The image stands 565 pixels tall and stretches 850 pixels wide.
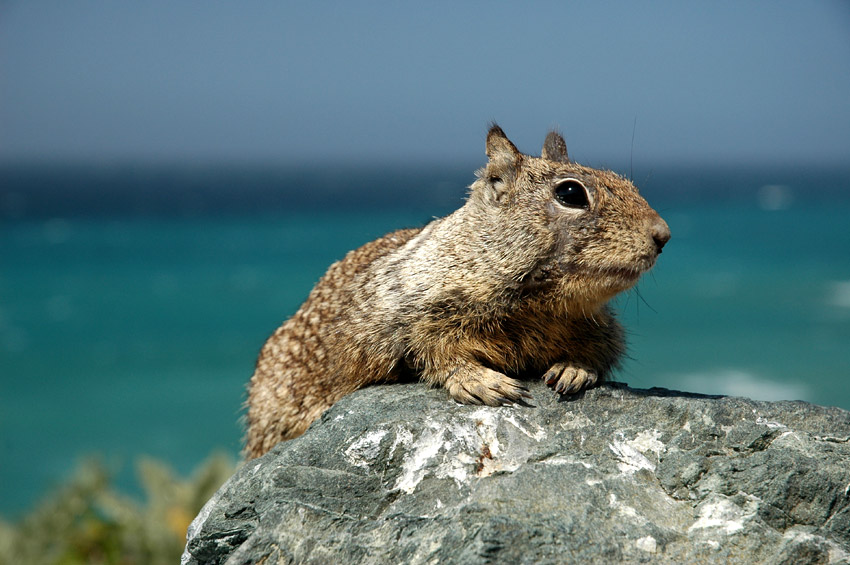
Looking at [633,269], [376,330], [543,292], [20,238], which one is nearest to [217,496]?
[376,330]

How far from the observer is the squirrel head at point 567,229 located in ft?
15.1

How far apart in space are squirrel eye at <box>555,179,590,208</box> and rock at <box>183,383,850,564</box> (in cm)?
116

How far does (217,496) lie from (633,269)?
270 centimetres

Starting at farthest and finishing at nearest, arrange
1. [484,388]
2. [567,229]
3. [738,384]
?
1. [738,384]
2. [567,229]
3. [484,388]

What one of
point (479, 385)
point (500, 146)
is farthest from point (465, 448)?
point (500, 146)

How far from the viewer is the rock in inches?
140

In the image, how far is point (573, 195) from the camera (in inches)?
192

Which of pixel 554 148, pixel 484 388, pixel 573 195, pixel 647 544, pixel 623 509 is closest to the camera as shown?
pixel 647 544

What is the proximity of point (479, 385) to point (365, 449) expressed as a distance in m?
0.77

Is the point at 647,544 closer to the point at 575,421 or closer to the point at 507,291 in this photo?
the point at 575,421

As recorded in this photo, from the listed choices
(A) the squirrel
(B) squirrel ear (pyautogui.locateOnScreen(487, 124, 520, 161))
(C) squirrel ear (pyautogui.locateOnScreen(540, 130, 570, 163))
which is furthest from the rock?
(C) squirrel ear (pyautogui.locateOnScreen(540, 130, 570, 163))

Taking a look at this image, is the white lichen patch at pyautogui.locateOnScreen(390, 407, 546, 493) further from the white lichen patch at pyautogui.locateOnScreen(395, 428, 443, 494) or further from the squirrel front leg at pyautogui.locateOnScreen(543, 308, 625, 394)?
the squirrel front leg at pyautogui.locateOnScreen(543, 308, 625, 394)

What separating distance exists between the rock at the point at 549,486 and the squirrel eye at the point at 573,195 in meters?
1.16

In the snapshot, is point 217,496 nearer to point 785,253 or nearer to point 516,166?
point 516,166
